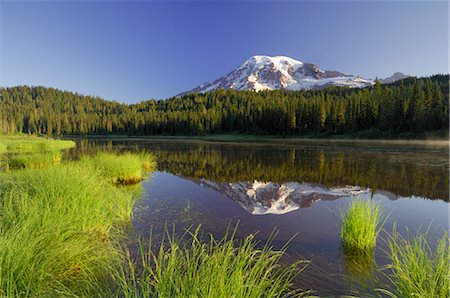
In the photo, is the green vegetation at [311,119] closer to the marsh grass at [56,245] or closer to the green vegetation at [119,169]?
the green vegetation at [119,169]

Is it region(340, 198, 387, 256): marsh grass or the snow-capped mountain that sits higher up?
region(340, 198, 387, 256): marsh grass

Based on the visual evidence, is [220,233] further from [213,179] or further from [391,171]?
[391,171]

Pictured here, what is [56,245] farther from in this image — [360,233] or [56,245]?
[360,233]

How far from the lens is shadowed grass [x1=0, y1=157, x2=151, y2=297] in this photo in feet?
13.1

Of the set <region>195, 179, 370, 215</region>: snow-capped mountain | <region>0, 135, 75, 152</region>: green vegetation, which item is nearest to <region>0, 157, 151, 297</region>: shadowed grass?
<region>195, 179, 370, 215</region>: snow-capped mountain

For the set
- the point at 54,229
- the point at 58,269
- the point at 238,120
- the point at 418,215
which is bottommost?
the point at 418,215

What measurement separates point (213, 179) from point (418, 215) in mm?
12839

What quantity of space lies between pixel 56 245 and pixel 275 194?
40.4 feet

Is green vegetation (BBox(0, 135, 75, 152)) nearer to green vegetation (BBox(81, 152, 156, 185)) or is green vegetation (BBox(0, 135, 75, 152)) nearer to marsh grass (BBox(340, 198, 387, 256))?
green vegetation (BBox(81, 152, 156, 185))

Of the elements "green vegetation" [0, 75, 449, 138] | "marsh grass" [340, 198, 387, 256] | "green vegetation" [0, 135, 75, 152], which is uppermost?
"green vegetation" [0, 75, 449, 138]

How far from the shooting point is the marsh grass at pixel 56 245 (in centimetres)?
400

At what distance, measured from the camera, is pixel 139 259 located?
6625mm

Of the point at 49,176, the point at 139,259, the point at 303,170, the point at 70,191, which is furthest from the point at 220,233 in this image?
the point at 303,170

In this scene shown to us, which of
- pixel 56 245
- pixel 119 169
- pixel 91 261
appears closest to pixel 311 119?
pixel 119 169
